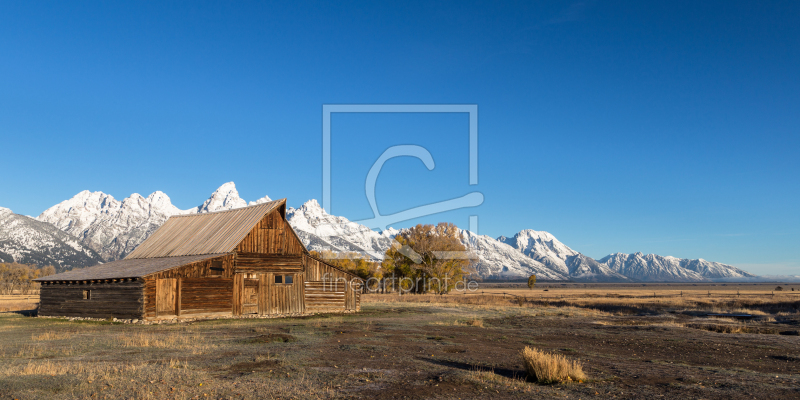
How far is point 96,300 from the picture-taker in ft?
104

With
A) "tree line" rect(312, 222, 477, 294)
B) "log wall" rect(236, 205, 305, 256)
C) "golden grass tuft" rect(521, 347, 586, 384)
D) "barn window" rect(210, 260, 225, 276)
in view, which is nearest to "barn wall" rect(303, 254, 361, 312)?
"log wall" rect(236, 205, 305, 256)

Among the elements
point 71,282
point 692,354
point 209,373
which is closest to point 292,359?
point 209,373

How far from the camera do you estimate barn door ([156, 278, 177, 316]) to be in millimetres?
30188

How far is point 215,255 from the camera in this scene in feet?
109

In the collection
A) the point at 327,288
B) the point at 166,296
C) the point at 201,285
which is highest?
the point at 201,285

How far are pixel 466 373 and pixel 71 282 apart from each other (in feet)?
99.6

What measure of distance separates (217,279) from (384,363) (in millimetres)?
21186

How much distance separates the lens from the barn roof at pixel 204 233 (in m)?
35.5

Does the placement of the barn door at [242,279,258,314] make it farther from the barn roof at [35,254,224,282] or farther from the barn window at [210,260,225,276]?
the barn roof at [35,254,224,282]

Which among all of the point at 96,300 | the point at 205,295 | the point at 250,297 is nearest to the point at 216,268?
the point at 205,295

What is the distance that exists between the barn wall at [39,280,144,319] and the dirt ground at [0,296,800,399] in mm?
3129

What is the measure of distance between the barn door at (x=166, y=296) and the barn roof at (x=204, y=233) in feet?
13.0

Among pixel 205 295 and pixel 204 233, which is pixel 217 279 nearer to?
pixel 205 295

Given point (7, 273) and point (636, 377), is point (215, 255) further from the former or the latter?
point (7, 273)
